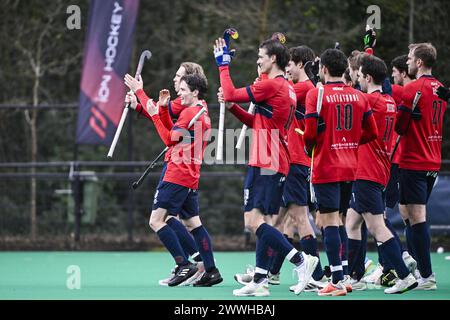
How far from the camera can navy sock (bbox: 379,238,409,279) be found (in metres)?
9.16

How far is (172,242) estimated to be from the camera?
1027 centimetres

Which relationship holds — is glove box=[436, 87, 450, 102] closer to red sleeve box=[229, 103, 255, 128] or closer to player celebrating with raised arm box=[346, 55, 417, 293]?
player celebrating with raised arm box=[346, 55, 417, 293]

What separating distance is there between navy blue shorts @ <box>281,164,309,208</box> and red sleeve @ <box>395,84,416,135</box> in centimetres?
101

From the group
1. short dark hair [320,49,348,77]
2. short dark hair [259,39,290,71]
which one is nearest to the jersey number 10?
short dark hair [320,49,348,77]

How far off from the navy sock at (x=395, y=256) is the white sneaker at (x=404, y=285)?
45 millimetres

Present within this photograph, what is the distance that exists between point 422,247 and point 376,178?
2.98ft

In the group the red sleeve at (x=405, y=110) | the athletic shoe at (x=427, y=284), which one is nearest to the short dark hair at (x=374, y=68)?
the red sleeve at (x=405, y=110)

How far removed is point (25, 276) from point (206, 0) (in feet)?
34.9

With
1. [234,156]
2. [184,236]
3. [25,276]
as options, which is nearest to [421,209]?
[184,236]

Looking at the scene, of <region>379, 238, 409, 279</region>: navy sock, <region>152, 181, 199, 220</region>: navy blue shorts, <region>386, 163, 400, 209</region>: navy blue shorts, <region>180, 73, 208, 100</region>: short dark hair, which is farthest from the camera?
<region>386, 163, 400, 209</region>: navy blue shorts

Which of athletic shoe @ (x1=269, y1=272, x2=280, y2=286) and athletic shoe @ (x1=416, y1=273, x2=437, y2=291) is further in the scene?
athletic shoe @ (x1=269, y1=272, x2=280, y2=286)

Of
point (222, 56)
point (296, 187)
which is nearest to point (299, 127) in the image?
point (296, 187)

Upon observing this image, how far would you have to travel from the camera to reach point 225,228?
1636cm

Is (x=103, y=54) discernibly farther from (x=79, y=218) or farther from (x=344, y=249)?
(x=344, y=249)
